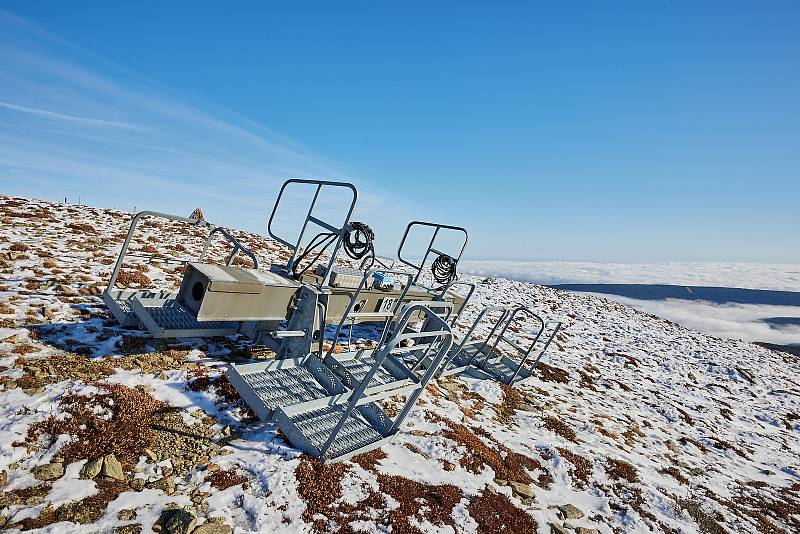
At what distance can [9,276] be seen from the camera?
823cm

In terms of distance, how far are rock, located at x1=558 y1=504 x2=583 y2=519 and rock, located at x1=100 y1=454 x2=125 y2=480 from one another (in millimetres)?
5334

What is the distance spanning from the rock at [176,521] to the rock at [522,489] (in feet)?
13.6

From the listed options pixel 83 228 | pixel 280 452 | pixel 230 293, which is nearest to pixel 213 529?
pixel 280 452

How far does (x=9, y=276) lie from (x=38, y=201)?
1429 cm

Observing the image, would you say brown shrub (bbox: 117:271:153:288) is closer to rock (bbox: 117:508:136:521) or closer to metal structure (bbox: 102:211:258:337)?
metal structure (bbox: 102:211:258:337)

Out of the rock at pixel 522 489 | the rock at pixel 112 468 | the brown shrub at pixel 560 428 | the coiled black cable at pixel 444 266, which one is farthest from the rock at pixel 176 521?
the coiled black cable at pixel 444 266

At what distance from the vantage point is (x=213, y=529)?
11.0ft

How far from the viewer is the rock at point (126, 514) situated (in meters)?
3.28

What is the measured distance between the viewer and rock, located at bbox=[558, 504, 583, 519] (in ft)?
16.9

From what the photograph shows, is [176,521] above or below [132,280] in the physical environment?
above

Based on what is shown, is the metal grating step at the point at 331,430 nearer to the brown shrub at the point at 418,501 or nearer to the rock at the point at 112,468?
the brown shrub at the point at 418,501

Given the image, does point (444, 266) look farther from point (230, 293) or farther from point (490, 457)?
point (230, 293)

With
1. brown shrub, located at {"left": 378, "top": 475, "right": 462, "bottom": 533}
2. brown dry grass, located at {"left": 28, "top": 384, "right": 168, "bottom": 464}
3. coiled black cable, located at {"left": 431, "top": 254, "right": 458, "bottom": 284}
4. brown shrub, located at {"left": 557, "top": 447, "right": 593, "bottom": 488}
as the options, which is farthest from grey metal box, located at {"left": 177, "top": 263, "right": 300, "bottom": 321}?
coiled black cable, located at {"left": 431, "top": 254, "right": 458, "bottom": 284}

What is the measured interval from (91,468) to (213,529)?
1.53m
